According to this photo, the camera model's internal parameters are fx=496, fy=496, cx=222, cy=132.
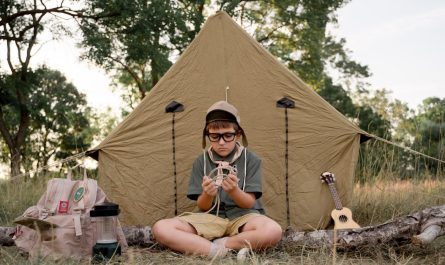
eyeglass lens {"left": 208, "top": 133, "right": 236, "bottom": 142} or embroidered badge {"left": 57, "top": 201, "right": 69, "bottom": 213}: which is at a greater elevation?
eyeglass lens {"left": 208, "top": 133, "right": 236, "bottom": 142}

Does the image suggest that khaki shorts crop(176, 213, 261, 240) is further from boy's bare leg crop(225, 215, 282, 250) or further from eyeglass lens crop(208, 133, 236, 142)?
eyeglass lens crop(208, 133, 236, 142)

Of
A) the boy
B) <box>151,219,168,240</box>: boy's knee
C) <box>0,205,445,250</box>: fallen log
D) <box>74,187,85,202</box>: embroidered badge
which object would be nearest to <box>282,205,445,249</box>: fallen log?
<box>0,205,445,250</box>: fallen log

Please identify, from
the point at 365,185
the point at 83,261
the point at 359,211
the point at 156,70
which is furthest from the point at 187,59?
the point at 156,70

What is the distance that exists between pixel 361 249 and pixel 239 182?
0.86m

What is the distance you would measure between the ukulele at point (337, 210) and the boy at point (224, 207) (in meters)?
0.82

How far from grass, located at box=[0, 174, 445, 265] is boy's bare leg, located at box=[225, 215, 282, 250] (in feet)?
0.23

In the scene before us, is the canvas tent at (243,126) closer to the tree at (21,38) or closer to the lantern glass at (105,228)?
the lantern glass at (105,228)

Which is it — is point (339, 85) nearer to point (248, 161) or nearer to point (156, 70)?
point (156, 70)

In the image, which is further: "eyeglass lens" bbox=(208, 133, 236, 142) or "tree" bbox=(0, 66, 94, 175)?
→ "tree" bbox=(0, 66, 94, 175)

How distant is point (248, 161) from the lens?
3.23m

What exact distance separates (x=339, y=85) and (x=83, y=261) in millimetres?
16175

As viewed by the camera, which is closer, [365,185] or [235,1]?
[365,185]

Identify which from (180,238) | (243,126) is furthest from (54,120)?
(180,238)

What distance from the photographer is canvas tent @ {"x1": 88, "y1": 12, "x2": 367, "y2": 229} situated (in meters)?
3.94
